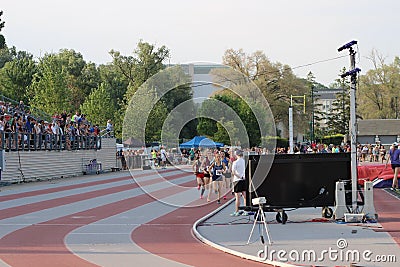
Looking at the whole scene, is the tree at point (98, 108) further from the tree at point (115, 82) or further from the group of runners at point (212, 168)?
the group of runners at point (212, 168)

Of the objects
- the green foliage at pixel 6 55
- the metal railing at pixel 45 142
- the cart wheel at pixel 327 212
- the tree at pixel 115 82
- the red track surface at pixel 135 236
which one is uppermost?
the green foliage at pixel 6 55

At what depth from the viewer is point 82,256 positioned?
439 inches

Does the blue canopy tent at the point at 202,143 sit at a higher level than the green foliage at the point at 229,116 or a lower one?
lower

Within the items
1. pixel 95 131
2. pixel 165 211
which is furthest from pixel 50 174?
pixel 165 211

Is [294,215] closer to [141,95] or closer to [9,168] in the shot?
[141,95]

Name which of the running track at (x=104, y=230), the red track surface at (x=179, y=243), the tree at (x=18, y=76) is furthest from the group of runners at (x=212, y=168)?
the tree at (x=18, y=76)

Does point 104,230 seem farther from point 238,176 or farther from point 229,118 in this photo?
point 229,118

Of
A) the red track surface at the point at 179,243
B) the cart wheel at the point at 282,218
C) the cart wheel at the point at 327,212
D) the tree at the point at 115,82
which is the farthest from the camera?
the tree at the point at 115,82

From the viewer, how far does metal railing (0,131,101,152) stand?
33.5 meters

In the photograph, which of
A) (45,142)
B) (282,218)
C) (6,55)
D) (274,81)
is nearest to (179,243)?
(282,218)

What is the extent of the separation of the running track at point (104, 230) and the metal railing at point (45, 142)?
765cm

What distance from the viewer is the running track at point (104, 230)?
1086 centimetres

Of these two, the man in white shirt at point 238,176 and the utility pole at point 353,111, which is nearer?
the utility pole at point 353,111

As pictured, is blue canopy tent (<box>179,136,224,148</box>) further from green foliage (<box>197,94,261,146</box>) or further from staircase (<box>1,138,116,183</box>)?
staircase (<box>1,138,116,183</box>)
